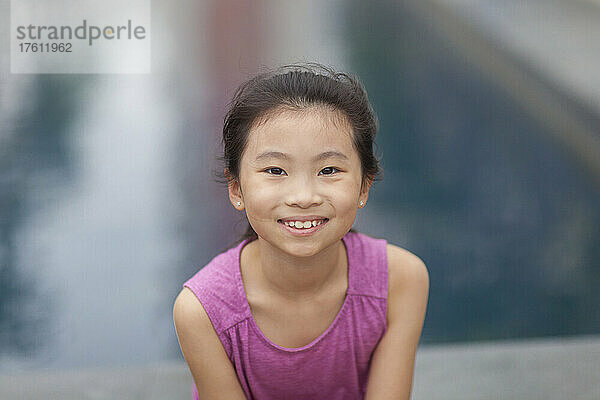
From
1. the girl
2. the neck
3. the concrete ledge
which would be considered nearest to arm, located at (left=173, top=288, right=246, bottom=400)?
the girl

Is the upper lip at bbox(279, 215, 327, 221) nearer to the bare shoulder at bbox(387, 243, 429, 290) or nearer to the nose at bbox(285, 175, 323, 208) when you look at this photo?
the nose at bbox(285, 175, 323, 208)

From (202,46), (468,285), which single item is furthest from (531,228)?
(202,46)

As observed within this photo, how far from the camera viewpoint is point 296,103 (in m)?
1.06

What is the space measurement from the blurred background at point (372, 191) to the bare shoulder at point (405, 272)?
0.55 metres

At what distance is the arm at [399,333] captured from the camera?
1211 mm

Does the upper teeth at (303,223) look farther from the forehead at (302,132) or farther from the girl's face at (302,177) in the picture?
the forehead at (302,132)

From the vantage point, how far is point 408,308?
1.23 metres

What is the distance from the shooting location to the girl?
1.05 meters

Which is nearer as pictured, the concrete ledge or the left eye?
the left eye

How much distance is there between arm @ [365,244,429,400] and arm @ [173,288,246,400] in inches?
10.1

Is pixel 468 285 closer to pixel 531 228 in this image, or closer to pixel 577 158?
pixel 531 228

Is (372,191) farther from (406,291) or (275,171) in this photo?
Result: (275,171)

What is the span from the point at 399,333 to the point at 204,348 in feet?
1.11

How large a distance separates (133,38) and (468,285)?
3.56 feet
